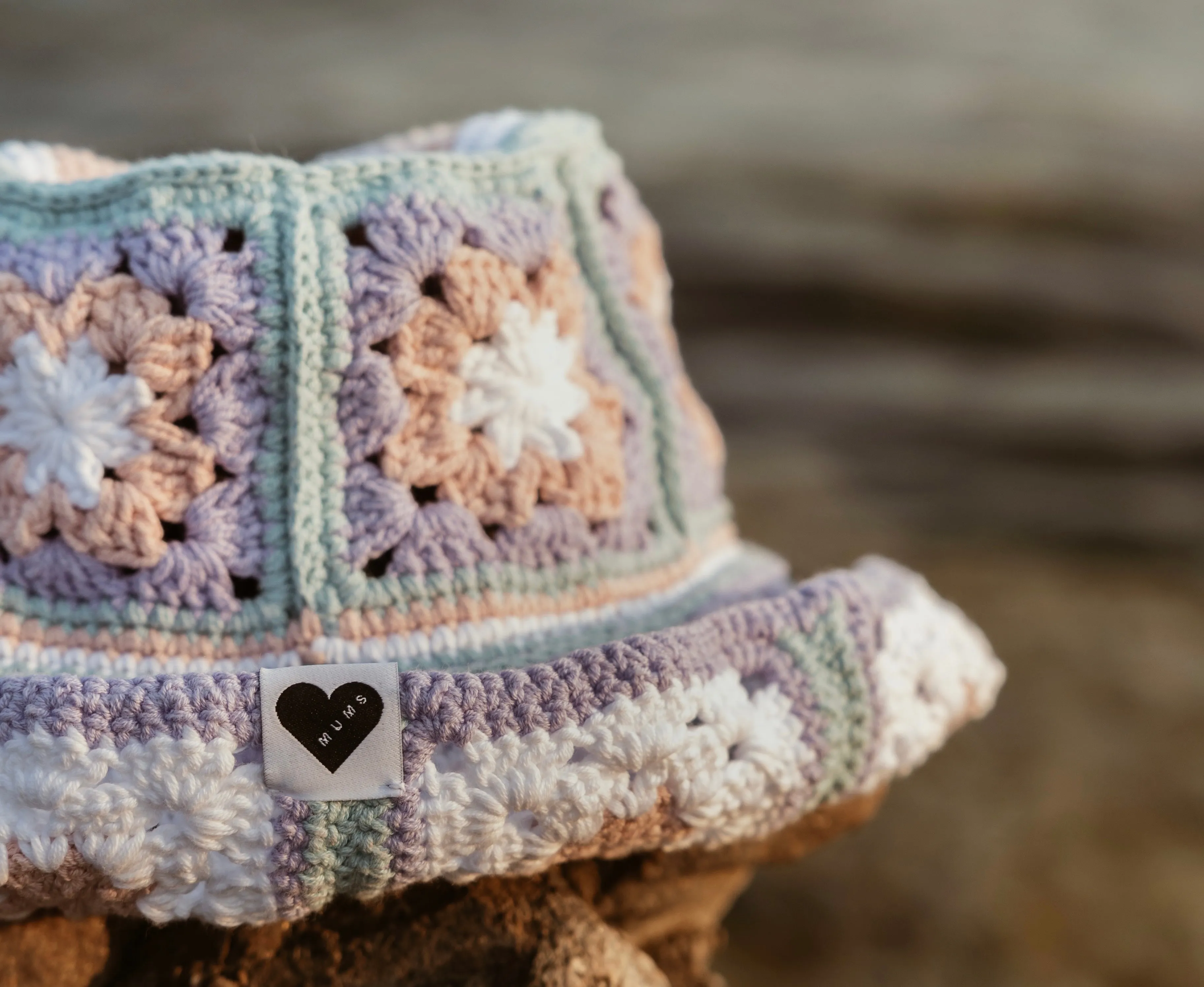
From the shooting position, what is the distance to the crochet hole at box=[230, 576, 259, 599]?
57 cm

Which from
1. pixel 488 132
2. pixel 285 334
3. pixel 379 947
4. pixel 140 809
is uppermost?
pixel 488 132

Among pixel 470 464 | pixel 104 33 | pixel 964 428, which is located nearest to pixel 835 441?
pixel 964 428

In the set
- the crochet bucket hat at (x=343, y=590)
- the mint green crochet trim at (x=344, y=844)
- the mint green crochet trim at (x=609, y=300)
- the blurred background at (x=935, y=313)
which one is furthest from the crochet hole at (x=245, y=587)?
the blurred background at (x=935, y=313)

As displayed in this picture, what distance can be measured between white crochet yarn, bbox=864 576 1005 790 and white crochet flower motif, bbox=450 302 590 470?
21cm

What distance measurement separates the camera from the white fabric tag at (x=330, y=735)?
514mm

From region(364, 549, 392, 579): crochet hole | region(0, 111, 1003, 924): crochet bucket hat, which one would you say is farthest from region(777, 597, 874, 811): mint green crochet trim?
region(364, 549, 392, 579): crochet hole

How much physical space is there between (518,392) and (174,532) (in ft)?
0.63

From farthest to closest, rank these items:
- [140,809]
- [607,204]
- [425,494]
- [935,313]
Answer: [935,313] < [607,204] < [425,494] < [140,809]

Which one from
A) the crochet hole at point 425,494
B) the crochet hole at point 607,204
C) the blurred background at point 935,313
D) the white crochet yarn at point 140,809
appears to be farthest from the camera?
the blurred background at point 935,313

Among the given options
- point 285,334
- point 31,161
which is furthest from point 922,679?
point 31,161

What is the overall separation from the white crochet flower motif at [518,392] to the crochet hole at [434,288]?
0.03m

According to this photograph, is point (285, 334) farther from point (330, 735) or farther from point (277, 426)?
point (330, 735)

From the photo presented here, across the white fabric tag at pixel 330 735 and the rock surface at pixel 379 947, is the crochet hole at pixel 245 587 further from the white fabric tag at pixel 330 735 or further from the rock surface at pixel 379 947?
the rock surface at pixel 379 947

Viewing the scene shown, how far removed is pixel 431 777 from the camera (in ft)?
1.71
